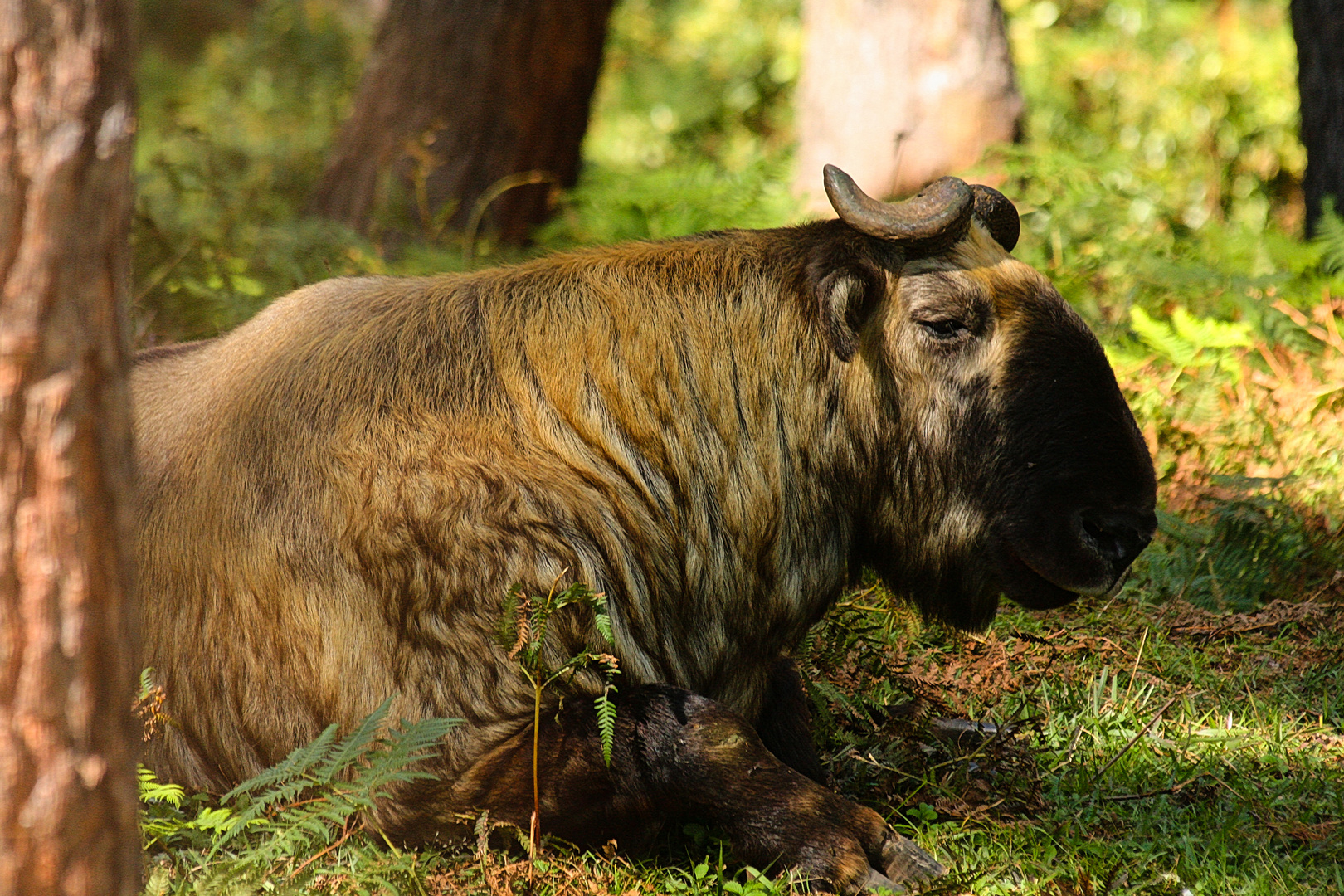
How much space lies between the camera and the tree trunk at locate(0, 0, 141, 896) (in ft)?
6.45

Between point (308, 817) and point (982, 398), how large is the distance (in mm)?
2148

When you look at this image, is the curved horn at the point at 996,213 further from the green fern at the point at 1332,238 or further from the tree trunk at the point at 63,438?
the green fern at the point at 1332,238

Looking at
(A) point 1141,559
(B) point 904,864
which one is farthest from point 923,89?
(B) point 904,864

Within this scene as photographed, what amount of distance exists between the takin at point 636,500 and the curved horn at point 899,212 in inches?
0.5

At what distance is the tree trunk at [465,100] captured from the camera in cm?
879

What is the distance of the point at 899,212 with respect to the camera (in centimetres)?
373

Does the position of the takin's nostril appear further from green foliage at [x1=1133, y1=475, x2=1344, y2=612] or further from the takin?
green foliage at [x1=1133, y1=475, x2=1344, y2=612]

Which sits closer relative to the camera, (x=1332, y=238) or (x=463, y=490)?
(x=463, y=490)

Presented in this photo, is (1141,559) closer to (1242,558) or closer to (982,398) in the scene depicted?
(1242,558)

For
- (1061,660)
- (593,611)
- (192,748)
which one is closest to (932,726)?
(1061,660)

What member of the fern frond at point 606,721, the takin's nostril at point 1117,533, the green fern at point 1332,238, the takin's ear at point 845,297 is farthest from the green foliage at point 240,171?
the green fern at point 1332,238

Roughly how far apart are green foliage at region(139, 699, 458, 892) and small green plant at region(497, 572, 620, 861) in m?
0.24

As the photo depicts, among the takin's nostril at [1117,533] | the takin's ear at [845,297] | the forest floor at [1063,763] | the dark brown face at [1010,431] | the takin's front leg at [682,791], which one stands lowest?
the forest floor at [1063,763]

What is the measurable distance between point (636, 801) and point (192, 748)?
1.28 meters
